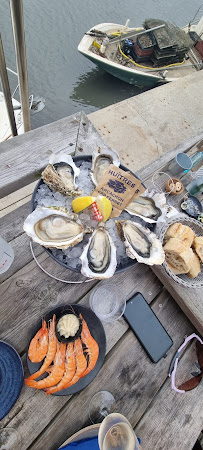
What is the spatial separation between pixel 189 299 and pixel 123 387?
0.46 meters

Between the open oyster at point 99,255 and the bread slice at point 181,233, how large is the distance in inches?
14.5

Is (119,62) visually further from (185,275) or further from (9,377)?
(9,377)

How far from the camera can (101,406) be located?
96 centimetres

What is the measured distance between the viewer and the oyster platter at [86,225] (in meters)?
0.90

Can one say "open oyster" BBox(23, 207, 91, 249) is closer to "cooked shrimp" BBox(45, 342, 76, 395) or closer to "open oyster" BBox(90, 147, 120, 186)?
"open oyster" BBox(90, 147, 120, 186)

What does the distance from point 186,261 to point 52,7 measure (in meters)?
7.86

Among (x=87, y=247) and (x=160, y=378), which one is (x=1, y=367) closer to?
(x=87, y=247)

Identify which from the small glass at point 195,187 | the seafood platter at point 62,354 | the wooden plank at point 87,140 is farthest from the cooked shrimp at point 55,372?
the small glass at point 195,187

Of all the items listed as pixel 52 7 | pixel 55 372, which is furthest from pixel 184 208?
pixel 52 7

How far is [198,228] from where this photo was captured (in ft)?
4.17

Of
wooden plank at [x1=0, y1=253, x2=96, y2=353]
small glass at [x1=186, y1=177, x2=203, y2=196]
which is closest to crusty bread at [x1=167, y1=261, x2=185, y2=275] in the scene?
wooden plank at [x1=0, y1=253, x2=96, y2=353]

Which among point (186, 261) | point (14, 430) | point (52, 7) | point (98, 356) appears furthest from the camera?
point (52, 7)

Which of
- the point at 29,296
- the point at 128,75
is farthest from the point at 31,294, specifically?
the point at 128,75

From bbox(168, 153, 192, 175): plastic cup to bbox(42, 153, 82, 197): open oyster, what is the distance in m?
0.72
